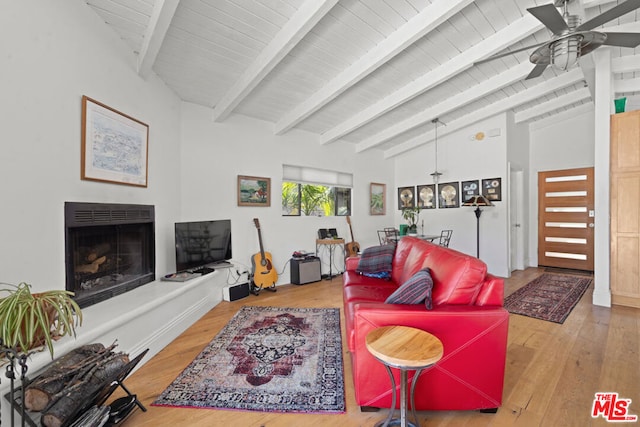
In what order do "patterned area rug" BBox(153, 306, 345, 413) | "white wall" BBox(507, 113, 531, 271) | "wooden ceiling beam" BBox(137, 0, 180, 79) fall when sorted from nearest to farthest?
1. "patterned area rug" BBox(153, 306, 345, 413)
2. "wooden ceiling beam" BBox(137, 0, 180, 79)
3. "white wall" BBox(507, 113, 531, 271)

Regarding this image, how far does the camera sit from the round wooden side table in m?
1.23

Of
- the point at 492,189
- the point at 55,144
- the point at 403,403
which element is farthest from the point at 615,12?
the point at 55,144

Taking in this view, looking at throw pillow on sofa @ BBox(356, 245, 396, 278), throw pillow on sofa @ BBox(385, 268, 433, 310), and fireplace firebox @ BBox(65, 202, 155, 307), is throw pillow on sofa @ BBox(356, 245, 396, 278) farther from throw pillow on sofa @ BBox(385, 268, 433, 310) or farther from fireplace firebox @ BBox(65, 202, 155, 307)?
fireplace firebox @ BBox(65, 202, 155, 307)

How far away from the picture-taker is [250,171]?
→ 4414 mm

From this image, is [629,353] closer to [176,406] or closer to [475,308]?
[475,308]

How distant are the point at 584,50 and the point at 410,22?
140 cm

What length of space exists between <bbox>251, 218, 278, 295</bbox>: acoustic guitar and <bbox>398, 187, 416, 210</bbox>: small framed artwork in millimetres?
3653

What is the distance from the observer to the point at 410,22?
264 cm

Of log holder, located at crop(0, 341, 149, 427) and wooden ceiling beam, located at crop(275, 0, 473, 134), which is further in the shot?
wooden ceiling beam, located at crop(275, 0, 473, 134)

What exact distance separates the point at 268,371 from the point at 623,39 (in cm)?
368

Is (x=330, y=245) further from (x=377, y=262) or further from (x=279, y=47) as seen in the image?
(x=279, y=47)

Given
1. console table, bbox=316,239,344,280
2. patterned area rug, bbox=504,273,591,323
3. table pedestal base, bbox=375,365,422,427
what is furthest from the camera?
console table, bbox=316,239,344,280

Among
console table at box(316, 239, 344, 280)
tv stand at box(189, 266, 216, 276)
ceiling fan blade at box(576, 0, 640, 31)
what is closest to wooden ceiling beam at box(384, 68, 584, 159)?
console table at box(316, 239, 344, 280)

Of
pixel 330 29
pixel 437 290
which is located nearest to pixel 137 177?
pixel 330 29
